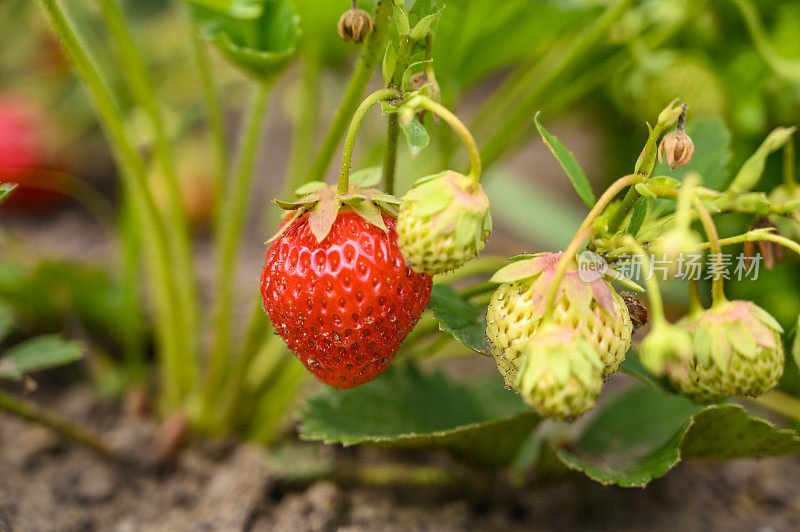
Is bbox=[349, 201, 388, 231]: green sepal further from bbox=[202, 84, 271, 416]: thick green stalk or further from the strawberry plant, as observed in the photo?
bbox=[202, 84, 271, 416]: thick green stalk

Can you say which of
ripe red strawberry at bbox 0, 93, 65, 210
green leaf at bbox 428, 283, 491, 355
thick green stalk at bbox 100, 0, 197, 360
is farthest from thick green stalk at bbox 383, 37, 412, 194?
ripe red strawberry at bbox 0, 93, 65, 210

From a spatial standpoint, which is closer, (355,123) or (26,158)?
(355,123)

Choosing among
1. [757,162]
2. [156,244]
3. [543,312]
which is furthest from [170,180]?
[757,162]

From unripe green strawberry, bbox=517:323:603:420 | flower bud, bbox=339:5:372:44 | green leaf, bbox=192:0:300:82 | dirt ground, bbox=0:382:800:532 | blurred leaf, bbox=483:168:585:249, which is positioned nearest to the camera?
unripe green strawberry, bbox=517:323:603:420

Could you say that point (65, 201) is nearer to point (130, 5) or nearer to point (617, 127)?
point (130, 5)

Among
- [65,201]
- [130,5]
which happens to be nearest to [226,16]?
[65,201]

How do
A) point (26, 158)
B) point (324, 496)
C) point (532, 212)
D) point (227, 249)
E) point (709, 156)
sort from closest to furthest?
point (709, 156) < point (324, 496) < point (227, 249) < point (26, 158) < point (532, 212)

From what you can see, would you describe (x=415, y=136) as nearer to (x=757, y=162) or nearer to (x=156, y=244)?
(x=757, y=162)
